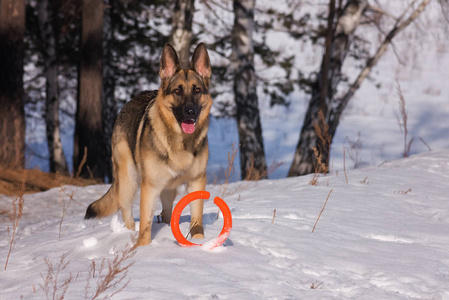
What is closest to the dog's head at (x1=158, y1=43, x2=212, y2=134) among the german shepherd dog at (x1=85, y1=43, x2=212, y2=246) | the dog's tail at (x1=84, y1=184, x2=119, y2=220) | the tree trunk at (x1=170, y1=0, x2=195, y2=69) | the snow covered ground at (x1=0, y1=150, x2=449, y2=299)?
the german shepherd dog at (x1=85, y1=43, x2=212, y2=246)

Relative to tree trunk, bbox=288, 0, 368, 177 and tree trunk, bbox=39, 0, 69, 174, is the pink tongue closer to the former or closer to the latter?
tree trunk, bbox=288, 0, 368, 177

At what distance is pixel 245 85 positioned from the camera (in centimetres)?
1084

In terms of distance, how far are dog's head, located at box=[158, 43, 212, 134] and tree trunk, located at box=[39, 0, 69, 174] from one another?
998 cm

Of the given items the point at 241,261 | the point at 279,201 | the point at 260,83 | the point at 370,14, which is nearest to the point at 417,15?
the point at 370,14

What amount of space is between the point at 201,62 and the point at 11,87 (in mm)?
7009

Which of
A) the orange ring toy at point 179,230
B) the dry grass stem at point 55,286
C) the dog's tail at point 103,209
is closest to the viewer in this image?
the dry grass stem at point 55,286

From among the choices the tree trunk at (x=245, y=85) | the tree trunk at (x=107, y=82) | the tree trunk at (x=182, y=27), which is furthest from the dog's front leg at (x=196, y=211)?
the tree trunk at (x=107, y=82)

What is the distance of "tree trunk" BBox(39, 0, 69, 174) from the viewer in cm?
1362

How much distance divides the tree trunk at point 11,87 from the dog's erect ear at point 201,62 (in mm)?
6864

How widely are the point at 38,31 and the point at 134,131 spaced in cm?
1140

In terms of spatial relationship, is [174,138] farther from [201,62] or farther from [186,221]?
[186,221]

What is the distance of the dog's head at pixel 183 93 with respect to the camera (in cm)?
407

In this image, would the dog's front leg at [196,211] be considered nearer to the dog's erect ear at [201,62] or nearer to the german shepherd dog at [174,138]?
the german shepherd dog at [174,138]

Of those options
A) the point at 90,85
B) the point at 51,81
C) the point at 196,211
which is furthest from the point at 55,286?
the point at 51,81
